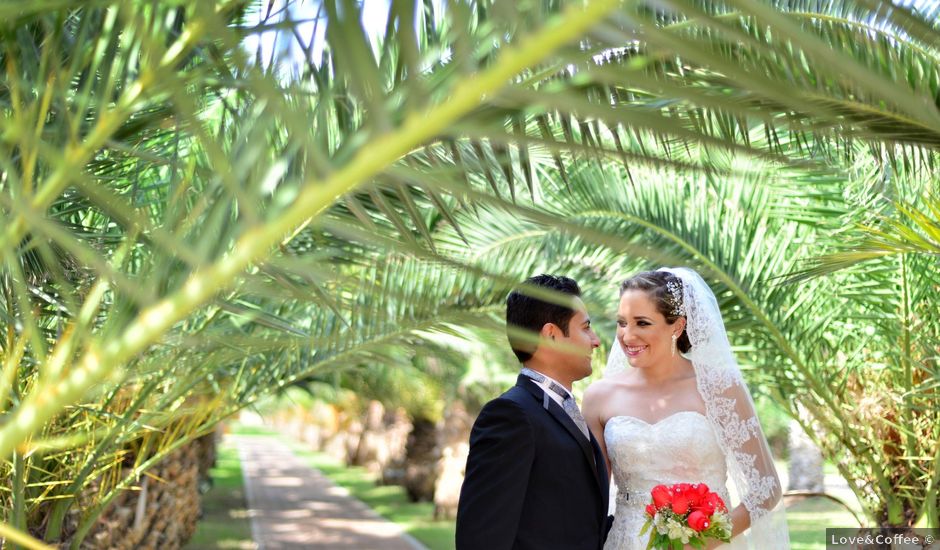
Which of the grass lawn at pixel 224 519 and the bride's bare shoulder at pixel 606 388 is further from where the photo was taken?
the grass lawn at pixel 224 519

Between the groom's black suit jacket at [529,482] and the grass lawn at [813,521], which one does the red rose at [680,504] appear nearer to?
the groom's black suit jacket at [529,482]

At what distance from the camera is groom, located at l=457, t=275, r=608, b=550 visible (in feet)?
11.6

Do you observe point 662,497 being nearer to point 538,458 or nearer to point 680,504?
point 680,504

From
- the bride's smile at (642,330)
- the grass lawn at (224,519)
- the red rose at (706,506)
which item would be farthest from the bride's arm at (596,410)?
the grass lawn at (224,519)

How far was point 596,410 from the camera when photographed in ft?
16.0

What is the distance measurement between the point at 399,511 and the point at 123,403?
13832 millimetres

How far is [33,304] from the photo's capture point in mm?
3398

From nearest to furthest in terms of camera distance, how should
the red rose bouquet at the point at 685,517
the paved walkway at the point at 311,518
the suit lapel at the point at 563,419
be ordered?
1. the suit lapel at the point at 563,419
2. the red rose bouquet at the point at 685,517
3. the paved walkway at the point at 311,518

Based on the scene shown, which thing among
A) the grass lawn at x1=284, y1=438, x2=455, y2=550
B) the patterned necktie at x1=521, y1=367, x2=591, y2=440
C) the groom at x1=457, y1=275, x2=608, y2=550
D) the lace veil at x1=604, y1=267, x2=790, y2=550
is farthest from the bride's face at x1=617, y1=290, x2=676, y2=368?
the grass lawn at x1=284, y1=438, x2=455, y2=550

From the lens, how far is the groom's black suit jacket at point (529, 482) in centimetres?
353

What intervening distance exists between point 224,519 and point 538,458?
49.6 ft

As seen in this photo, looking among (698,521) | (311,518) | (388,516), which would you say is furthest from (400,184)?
(388,516)

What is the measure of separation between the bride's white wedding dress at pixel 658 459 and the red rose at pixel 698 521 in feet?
1.66

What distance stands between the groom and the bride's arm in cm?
62
